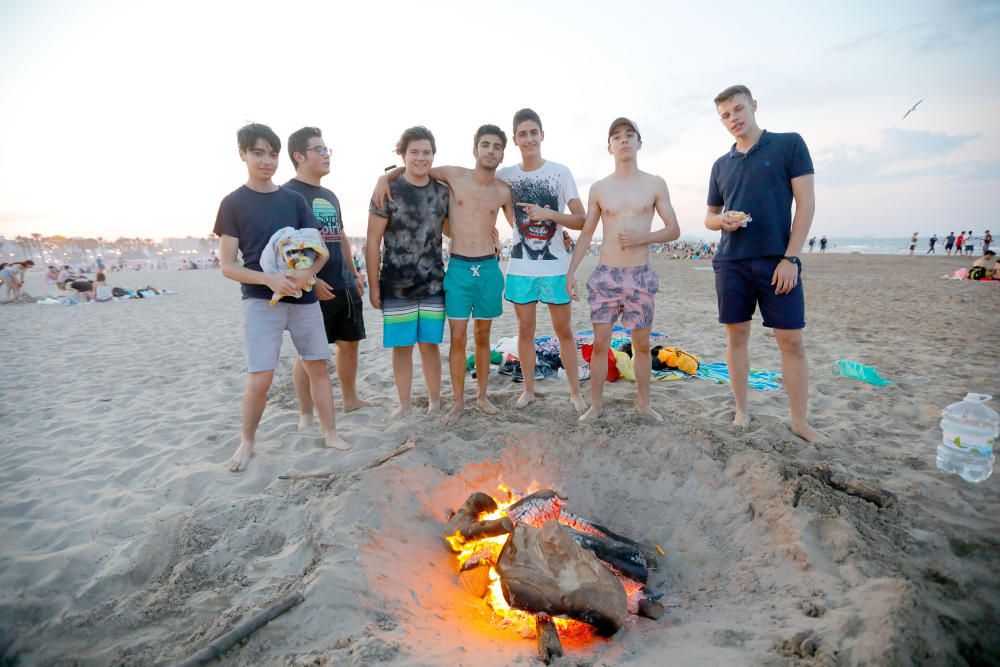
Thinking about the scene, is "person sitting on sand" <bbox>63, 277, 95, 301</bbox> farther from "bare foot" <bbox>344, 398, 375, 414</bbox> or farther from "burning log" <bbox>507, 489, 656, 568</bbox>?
"burning log" <bbox>507, 489, 656, 568</bbox>

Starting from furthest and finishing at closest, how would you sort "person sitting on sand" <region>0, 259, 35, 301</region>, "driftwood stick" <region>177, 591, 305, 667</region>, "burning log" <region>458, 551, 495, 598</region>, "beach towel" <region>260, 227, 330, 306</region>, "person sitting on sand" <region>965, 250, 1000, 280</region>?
"person sitting on sand" <region>0, 259, 35, 301</region>, "person sitting on sand" <region>965, 250, 1000, 280</region>, "beach towel" <region>260, 227, 330, 306</region>, "burning log" <region>458, 551, 495, 598</region>, "driftwood stick" <region>177, 591, 305, 667</region>

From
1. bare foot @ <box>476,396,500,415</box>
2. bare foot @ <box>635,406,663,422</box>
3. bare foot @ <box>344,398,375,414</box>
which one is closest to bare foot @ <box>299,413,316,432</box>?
bare foot @ <box>344,398,375,414</box>

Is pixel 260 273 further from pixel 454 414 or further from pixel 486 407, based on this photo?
pixel 486 407

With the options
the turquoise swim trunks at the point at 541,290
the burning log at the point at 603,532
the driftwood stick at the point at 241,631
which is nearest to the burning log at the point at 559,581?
the burning log at the point at 603,532

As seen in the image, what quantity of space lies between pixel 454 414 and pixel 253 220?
6.67 ft

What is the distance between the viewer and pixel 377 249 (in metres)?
3.74

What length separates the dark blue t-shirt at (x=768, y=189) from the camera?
10.6 ft

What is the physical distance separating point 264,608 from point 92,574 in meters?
1.13

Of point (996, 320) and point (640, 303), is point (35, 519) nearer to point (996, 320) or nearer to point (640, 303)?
point (640, 303)

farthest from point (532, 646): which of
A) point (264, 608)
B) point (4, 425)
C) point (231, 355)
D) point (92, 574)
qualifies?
point (231, 355)

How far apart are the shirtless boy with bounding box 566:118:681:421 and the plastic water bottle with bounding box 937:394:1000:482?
1784 millimetres

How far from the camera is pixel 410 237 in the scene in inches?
149

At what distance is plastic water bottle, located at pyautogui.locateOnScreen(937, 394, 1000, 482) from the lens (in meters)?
2.89

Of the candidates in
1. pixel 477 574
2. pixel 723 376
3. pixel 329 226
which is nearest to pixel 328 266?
pixel 329 226
